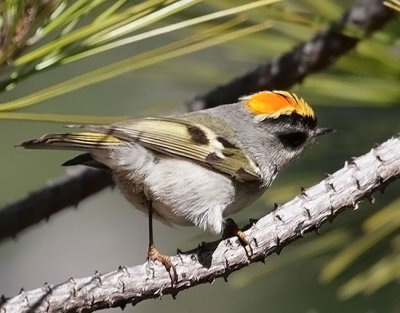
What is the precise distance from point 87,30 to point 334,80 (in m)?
0.55

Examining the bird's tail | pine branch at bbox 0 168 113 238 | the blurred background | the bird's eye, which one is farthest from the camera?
the bird's eye

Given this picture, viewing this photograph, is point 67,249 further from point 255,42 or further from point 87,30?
point 87,30

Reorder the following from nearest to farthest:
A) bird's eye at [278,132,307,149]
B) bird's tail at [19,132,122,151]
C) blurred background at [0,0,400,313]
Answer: blurred background at [0,0,400,313] < bird's tail at [19,132,122,151] < bird's eye at [278,132,307,149]

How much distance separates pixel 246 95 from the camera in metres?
1.44

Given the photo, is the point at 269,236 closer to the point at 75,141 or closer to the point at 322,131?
the point at 75,141

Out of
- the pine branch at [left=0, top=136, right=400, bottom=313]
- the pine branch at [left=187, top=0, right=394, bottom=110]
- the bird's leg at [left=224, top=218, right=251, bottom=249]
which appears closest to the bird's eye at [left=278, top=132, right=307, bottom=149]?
the pine branch at [left=187, top=0, right=394, bottom=110]

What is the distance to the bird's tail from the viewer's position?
103 centimetres

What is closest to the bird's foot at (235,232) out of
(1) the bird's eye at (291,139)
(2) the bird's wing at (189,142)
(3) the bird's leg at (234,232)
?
(3) the bird's leg at (234,232)

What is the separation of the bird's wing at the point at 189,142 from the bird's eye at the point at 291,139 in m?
0.10

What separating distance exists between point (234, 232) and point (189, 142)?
0.99ft

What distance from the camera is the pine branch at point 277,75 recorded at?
49.3 inches

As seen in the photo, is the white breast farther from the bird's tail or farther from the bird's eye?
the bird's eye

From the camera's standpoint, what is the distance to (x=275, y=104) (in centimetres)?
146

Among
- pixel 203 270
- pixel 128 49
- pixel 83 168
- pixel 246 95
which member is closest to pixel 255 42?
pixel 246 95
